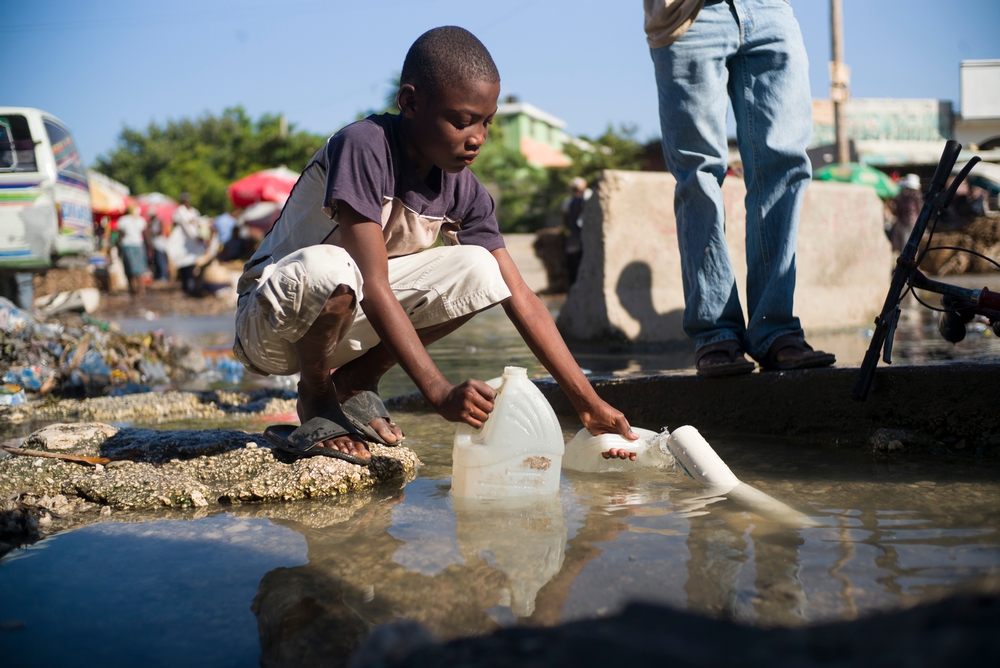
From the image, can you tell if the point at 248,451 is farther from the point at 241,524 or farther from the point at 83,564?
the point at 83,564

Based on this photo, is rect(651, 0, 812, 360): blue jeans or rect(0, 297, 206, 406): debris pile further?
rect(0, 297, 206, 406): debris pile

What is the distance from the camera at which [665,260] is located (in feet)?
19.8

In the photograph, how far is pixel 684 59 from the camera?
2.95 m

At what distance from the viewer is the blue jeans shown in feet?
9.60

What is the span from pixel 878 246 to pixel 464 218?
5.44 m

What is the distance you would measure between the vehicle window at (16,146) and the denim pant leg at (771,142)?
892 centimetres

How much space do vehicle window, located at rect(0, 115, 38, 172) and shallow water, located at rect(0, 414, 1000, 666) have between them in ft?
29.3

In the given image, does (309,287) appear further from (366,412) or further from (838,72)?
(838,72)

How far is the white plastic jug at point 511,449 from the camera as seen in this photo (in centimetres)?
201

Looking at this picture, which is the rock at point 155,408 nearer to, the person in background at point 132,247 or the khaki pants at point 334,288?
the khaki pants at point 334,288

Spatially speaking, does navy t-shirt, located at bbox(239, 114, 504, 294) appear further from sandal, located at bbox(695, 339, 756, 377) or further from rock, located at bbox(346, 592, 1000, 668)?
rock, located at bbox(346, 592, 1000, 668)

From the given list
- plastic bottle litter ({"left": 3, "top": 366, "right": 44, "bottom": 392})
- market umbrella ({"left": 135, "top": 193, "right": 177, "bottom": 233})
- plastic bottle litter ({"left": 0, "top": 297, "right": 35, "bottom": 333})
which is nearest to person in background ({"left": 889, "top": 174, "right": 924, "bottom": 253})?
plastic bottle litter ({"left": 0, "top": 297, "right": 35, "bottom": 333})

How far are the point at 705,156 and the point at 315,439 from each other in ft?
5.84

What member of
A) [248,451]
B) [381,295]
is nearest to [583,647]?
[381,295]
